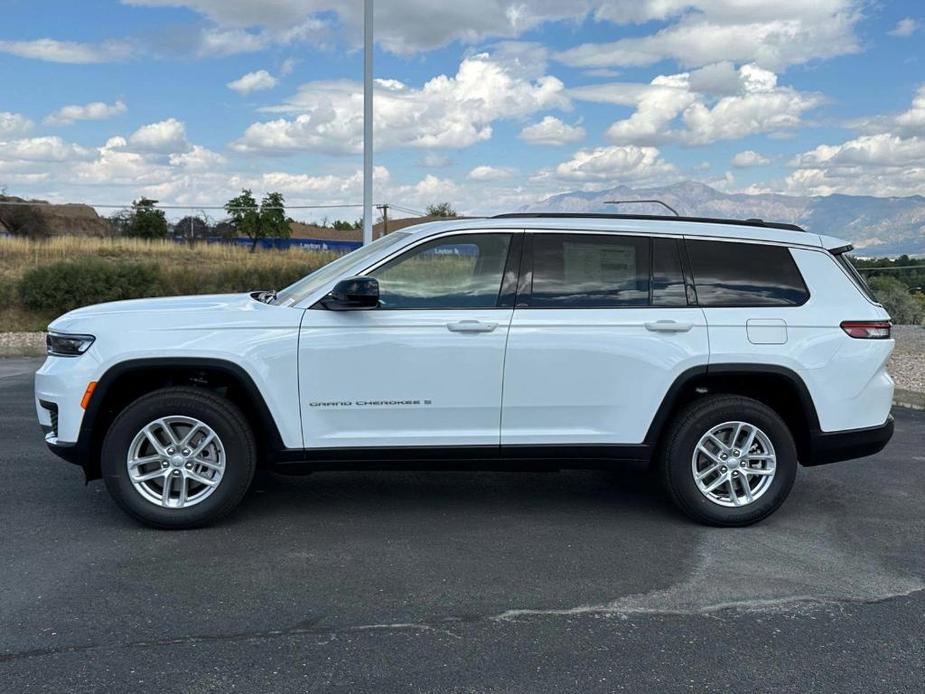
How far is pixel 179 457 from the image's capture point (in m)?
5.17

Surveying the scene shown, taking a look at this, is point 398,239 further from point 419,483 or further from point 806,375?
point 806,375

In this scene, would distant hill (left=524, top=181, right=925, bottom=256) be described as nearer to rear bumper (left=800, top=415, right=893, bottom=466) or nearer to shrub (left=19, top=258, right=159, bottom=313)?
rear bumper (left=800, top=415, right=893, bottom=466)

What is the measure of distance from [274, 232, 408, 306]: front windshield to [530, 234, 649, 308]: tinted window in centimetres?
89

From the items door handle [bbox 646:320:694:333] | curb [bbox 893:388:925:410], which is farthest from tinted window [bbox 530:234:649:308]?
curb [bbox 893:388:925:410]

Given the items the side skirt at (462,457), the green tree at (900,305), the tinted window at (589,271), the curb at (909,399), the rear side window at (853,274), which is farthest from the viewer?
the green tree at (900,305)

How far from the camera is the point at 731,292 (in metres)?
5.51

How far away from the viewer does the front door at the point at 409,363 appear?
5.18m

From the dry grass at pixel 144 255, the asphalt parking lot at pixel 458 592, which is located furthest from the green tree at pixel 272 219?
the asphalt parking lot at pixel 458 592

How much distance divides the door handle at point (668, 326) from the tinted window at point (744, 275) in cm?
22

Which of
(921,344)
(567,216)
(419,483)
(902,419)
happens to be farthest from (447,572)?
(921,344)

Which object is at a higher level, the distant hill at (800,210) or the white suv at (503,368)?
the distant hill at (800,210)

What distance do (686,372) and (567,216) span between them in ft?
4.04

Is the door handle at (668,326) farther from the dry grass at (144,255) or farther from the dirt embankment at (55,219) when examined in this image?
the dirt embankment at (55,219)

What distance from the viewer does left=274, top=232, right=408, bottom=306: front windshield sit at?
5402 millimetres
